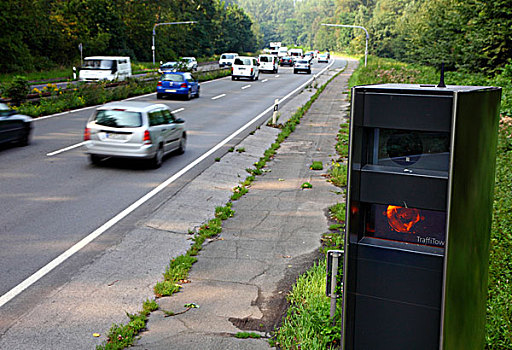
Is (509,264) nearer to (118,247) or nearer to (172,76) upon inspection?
(118,247)

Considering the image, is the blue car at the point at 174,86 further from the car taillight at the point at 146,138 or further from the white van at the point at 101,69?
the car taillight at the point at 146,138

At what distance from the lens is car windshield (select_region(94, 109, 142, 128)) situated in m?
14.6

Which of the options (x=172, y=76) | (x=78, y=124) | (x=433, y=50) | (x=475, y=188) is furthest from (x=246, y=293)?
(x=433, y=50)

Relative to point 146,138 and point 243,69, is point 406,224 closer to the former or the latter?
point 146,138

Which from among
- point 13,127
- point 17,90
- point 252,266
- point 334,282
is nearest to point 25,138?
point 13,127

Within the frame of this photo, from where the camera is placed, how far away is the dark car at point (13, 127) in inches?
649

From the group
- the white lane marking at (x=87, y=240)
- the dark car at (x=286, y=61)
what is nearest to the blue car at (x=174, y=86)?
the white lane marking at (x=87, y=240)

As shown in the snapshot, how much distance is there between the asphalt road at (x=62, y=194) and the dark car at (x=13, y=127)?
362 millimetres

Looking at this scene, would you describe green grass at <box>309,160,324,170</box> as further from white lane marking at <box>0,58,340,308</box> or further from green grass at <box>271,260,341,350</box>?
green grass at <box>271,260,341,350</box>

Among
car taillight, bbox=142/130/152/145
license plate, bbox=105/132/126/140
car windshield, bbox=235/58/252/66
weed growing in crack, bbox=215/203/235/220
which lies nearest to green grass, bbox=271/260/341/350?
weed growing in crack, bbox=215/203/235/220

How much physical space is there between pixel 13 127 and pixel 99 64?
20.9 metres

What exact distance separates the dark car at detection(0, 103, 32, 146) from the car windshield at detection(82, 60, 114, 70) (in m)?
19.9

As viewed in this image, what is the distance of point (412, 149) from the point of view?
14.3ft

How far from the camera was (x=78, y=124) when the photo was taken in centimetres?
2227
